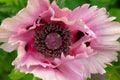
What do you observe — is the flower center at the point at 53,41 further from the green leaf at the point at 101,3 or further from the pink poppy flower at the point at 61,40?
the green leaf at the point at 101,3

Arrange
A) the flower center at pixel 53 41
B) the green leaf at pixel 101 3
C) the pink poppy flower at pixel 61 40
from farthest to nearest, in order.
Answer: the green leaf at pixel 101 3, the flower center at pixel 53 41, the pink poppy flower at pixel 61 40

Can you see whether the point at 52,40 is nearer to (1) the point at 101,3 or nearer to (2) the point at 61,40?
(2) the point at 61,40

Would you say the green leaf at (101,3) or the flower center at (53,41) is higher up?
the green leaf at (101,3)

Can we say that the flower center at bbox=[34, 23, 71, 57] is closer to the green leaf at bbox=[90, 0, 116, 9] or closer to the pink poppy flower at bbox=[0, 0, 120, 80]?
the pink poppy flower at bbox=[0, 0, 120, 80]

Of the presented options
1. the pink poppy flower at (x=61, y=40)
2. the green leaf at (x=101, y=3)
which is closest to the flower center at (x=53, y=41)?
the pink poppy flower at (x=61, y=40)

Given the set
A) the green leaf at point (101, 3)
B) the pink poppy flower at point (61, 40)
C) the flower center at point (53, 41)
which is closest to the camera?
the pink poppy flower at point (61, 40)

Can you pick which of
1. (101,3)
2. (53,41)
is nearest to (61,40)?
(53,41)

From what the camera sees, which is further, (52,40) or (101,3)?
(101,3)

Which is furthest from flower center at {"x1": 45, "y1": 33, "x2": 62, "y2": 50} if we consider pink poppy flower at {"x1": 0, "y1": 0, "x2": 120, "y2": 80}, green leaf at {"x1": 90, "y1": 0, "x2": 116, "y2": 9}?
green leaf at {"x1": 90, "y1": 0, "x2": 116, "y2": 9}

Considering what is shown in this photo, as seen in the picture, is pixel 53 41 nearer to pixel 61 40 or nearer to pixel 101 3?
pixel 61 40
